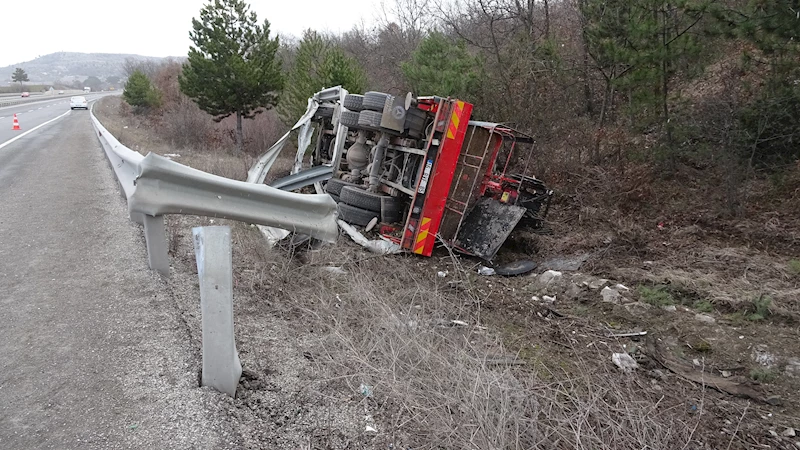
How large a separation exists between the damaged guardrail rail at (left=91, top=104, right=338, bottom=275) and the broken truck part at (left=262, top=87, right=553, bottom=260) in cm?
295

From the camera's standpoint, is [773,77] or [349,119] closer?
[773,77]

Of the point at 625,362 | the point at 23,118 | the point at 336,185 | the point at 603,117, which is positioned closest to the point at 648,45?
the point at 603,117

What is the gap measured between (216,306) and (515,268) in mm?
4974

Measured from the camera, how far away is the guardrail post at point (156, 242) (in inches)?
122

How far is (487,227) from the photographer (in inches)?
267

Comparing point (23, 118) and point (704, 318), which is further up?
point (704, 318)

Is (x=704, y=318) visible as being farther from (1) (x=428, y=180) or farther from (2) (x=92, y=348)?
(2) (x=92, y=348)

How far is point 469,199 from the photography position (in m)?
6.78

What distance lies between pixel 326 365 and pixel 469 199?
4373mm

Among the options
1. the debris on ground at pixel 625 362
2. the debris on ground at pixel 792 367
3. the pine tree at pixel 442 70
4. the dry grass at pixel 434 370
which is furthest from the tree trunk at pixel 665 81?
the debris on ground at pixel 625 362

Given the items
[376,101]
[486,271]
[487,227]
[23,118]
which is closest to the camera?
[486,271]

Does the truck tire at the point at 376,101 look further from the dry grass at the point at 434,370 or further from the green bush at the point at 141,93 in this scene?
the green bush at the point at 141,93

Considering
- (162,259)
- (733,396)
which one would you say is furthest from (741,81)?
(162,259)

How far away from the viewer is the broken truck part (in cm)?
639
